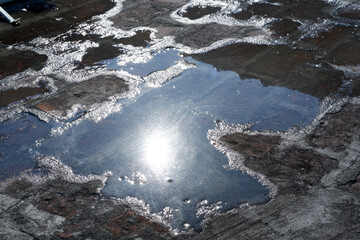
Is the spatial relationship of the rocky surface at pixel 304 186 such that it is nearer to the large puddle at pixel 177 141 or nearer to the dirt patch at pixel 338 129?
the dirt patch at pixel 338 129

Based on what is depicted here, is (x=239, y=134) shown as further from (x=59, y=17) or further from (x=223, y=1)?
(x=59, y=17)

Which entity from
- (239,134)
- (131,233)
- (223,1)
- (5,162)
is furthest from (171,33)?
(131,233)

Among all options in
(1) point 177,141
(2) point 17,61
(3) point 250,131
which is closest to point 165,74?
(1) point 177,141

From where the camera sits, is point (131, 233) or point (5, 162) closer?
point (131, 233)

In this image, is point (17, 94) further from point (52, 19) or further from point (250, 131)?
point (250, 131)

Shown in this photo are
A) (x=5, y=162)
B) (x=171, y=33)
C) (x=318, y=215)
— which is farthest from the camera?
(x=171, y=33)

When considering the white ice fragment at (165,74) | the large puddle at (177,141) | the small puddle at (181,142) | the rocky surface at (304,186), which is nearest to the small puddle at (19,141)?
the large puddle at (177,141)
